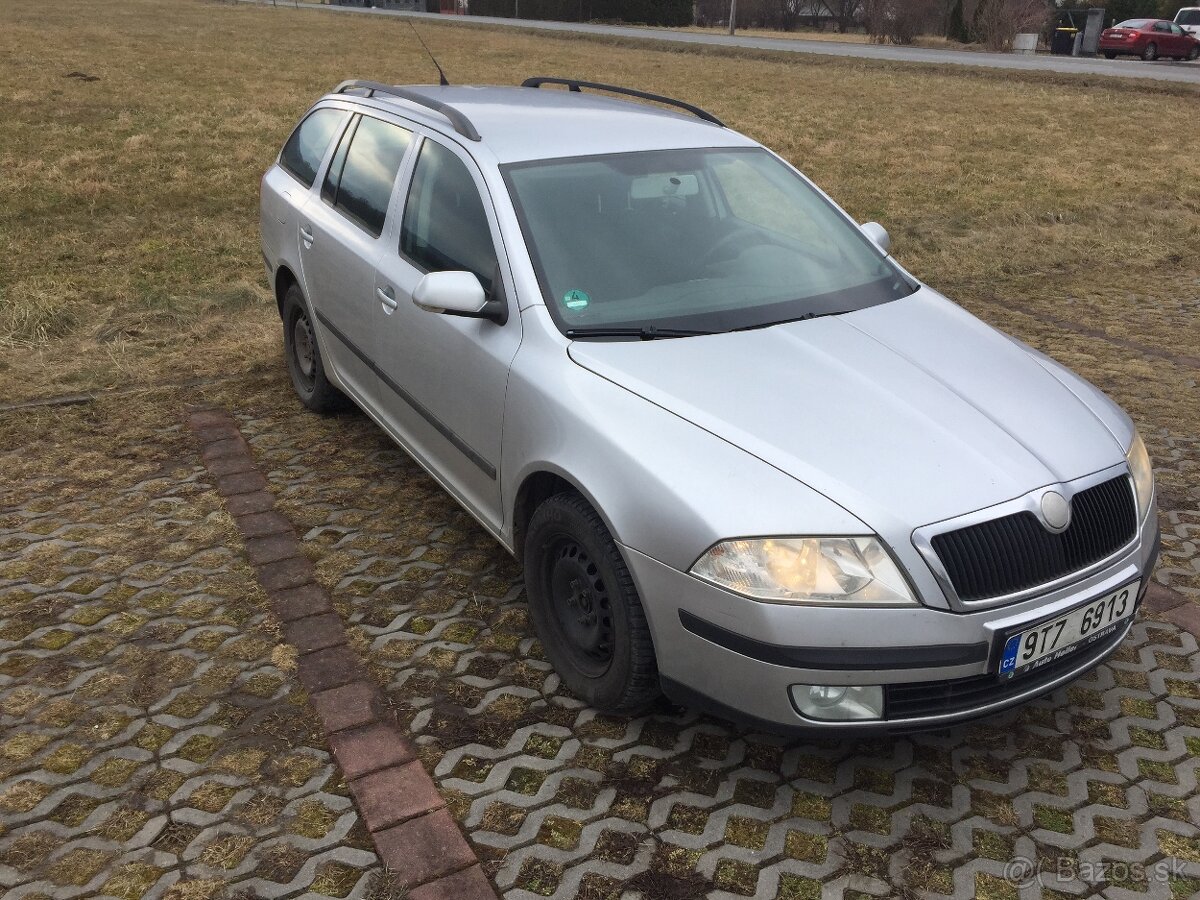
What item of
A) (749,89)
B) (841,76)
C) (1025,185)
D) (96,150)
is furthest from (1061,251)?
(841,76)

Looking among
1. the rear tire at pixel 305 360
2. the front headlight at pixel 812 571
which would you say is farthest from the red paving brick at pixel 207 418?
the front headlight at pixel 812 571

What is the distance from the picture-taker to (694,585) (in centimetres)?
274

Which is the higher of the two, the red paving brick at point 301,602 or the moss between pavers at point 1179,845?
the moss between pavers at point 1179,845

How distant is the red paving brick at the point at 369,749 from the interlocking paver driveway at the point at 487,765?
0.06 meters

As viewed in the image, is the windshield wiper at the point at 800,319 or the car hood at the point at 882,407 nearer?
the car hood at the point at 882,407

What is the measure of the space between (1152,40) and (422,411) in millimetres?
37042

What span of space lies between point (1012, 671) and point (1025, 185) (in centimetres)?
1074

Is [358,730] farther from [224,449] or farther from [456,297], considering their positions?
[224,449]

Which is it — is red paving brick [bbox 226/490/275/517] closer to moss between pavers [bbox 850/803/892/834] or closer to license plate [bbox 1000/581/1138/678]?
moss between pavers [bbox 850/803/892/834]

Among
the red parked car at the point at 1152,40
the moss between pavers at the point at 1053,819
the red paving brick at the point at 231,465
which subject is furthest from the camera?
the red parked car at the point at 1152,40

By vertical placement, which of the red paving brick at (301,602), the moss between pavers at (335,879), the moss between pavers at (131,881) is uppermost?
the red paving brick at (301,602)

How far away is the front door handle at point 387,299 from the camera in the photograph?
4152 mm

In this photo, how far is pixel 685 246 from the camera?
381 centimetres

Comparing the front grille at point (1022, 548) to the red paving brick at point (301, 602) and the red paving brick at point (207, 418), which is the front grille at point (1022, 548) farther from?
the red paving brick at point (207, 418)
